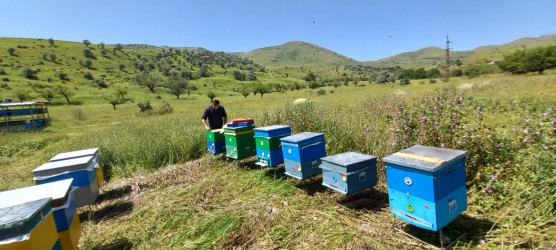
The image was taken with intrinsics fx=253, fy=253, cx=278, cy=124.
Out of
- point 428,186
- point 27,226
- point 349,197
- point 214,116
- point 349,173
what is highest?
point 214,116

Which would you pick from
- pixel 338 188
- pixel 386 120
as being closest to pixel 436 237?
pixel 338 188

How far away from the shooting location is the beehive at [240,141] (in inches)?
254

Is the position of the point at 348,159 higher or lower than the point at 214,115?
lower

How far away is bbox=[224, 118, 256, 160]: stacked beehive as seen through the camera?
21.2 ft

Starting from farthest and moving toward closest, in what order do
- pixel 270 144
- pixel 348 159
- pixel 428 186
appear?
pixel 270 144, pixel 348 159, pixel 428 186

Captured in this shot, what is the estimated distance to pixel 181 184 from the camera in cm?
659

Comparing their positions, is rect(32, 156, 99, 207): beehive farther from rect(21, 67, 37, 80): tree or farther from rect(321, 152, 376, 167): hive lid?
rect(21, 67, 37, 80): tree

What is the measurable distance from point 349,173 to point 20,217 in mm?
3943

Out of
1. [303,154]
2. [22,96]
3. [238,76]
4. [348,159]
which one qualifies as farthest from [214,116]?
[238,76]

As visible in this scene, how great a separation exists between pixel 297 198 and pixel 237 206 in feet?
3.87

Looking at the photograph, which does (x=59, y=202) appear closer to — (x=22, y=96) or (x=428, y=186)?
(x=428, y=186)

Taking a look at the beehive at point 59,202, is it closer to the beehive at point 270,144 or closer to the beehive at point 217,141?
the beehive at point 270,144

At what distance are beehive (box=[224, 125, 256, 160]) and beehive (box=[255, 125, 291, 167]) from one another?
57cm

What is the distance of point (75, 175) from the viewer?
473 cm
